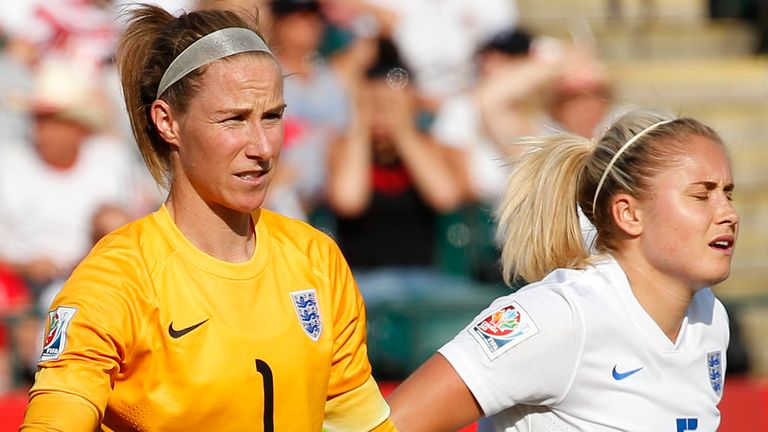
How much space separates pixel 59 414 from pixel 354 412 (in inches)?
27.8

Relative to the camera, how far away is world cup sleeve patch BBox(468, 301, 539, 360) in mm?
2922

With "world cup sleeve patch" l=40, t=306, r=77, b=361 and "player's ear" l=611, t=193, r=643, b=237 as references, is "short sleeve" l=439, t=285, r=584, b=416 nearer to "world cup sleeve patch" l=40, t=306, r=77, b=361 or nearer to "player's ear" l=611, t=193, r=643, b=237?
"player's ear" l=611, t=193, r=643, b=237

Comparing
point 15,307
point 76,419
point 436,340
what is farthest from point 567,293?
point 15,307

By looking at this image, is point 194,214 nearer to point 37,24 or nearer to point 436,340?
point 436,340

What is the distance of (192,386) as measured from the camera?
7.73ft

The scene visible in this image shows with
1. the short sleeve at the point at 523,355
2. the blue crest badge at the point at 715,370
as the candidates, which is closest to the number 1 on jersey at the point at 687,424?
the blue crest badge at the point at 715,370

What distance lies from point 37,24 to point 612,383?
4363 mm

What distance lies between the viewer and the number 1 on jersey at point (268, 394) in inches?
95.8

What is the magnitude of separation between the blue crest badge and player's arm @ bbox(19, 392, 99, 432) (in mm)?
1641

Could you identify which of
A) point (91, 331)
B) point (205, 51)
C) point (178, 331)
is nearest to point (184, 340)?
point (178, 331)

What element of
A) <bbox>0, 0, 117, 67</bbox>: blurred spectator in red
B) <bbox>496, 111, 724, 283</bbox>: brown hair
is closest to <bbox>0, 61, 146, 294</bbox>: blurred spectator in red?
<bbox>0, 0, 117, 67</bbox>: blurred spectator in red

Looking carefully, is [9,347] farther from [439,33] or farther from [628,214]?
[628,214]

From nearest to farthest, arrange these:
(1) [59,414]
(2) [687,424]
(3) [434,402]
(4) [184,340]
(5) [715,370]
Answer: (1) [59,414]
(4) [184,340]
(3) [434,402]
(2) [687,424]
(5) [715,370]

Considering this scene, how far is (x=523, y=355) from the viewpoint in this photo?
2.91 meters
